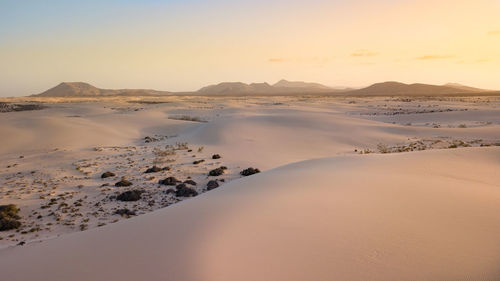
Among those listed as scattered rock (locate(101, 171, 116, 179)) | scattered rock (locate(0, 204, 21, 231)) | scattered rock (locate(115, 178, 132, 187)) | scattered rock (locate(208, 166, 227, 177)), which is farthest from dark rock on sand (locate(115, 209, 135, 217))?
scattered rock (locate(208, 166, 227, 177))

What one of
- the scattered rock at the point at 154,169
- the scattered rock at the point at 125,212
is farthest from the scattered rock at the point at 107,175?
the scattered rock at the point at 125,212

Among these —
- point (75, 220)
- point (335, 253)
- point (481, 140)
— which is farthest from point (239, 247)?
point (481, 140)

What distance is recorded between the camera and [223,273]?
11.9ft

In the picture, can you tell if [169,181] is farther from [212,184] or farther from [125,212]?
[125,212]

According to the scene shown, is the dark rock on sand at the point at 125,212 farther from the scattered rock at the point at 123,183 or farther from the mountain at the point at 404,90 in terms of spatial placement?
the mountain at the point at 404,90

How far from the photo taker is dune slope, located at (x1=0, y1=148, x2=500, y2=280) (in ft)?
12.1

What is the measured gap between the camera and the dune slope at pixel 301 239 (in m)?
3.68

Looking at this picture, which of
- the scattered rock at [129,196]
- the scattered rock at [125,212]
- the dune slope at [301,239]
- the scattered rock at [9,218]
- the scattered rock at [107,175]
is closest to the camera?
the dune slope at [301,239]

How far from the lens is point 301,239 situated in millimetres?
4414

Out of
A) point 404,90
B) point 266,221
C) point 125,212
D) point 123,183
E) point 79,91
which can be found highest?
point 79,91

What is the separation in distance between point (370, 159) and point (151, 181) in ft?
24.0

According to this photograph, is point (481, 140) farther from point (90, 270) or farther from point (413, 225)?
point (90, 270)

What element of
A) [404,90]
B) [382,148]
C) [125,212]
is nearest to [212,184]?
[125,212]

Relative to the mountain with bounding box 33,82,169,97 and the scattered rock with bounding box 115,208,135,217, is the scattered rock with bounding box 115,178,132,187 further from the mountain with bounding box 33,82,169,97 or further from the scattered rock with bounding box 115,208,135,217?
the mountain with bounding box 33,82,169,97
